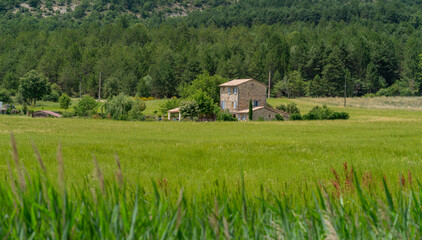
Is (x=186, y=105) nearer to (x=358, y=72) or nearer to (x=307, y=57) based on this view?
(x=307, y=57)

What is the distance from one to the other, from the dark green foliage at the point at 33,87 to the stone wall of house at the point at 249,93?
193 ft

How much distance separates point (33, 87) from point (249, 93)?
60.6 m

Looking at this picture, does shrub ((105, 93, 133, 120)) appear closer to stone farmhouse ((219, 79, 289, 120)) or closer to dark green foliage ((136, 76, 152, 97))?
stone farmhouse ((219, 79, 289, 120))

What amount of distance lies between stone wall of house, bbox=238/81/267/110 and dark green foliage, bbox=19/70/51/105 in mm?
58795

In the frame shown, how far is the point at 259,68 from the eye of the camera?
149 metres

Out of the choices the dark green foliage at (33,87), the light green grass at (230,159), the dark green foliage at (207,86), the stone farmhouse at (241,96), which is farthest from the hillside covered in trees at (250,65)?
the light green grass at (230,159)

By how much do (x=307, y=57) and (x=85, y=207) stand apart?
160 m

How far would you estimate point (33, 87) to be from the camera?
11050 centimetres

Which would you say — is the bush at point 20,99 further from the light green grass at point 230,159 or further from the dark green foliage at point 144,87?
the light green grass at point 230,159

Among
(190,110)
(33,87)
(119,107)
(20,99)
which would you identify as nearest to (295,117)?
(190,110)

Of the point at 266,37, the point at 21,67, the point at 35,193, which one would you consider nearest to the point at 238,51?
the point at 266,37

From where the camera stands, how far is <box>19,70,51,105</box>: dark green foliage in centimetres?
10969

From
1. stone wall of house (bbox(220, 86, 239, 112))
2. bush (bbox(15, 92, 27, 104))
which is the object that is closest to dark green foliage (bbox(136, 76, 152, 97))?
bush (bbox(15, 92, 27, 104))

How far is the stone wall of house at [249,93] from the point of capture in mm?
82250
